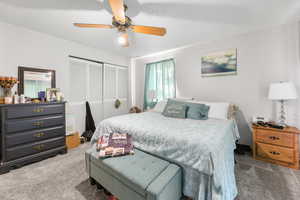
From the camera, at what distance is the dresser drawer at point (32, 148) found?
1.92 metres

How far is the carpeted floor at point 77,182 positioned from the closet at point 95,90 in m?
1.16

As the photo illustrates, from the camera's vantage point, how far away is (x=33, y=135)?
2129 mm

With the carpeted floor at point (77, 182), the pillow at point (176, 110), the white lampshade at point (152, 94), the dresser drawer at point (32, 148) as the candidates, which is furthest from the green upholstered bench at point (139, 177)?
the white lampshade at point (152, 94)

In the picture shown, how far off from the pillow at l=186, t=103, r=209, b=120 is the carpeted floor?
930 mm

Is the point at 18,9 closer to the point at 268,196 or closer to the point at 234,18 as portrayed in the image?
the point at 234,18

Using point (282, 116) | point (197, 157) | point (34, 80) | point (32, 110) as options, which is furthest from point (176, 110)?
point (34, 80)

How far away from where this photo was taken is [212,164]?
1.09 metres

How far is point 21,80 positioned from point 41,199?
206 cm

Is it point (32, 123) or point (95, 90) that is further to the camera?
point (95, 90)

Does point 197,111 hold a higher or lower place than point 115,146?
higher

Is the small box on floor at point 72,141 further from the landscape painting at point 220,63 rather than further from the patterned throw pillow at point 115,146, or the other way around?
the landscape painting at point 220,63

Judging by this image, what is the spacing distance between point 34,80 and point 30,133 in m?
1.04

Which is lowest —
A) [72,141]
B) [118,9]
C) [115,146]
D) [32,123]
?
[72,141]

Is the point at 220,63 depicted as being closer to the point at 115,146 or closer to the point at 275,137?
the point at 275,137
